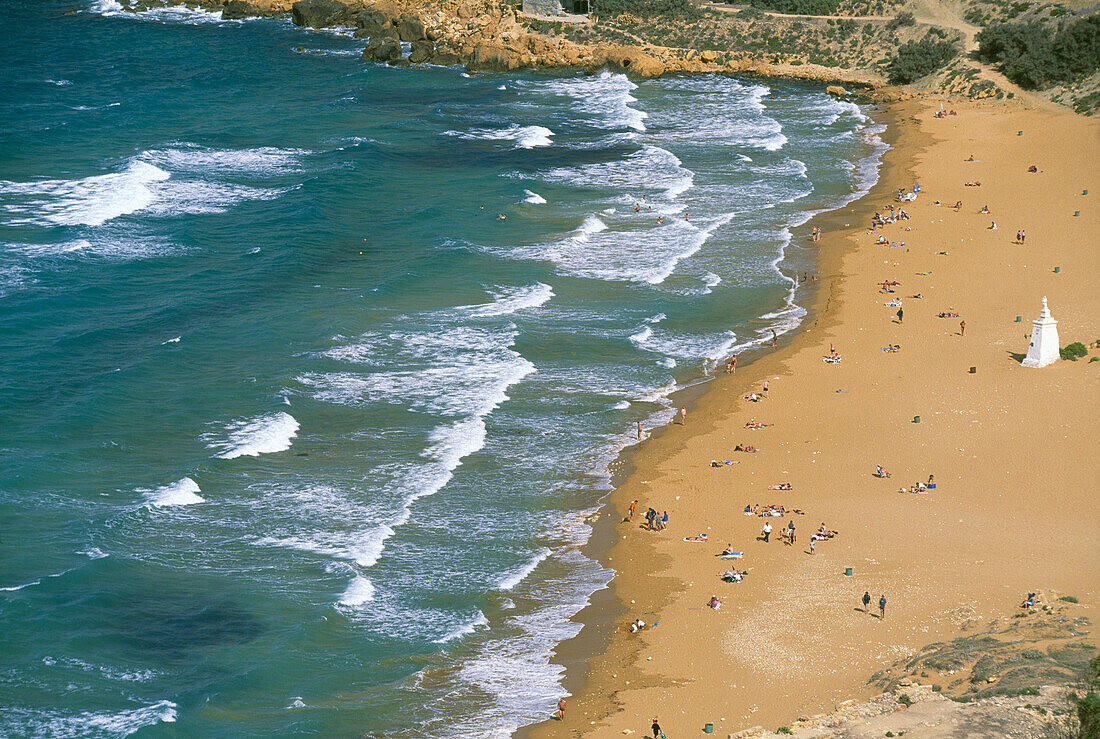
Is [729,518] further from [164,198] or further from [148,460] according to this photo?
[164,198]

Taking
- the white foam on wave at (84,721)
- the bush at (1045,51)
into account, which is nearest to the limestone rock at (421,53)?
the bush at (1045,51)

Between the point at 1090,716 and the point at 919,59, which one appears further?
the point at 919,59

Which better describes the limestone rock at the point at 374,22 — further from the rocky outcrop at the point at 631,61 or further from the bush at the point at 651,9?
the rocky outcrop at the point at 631,61

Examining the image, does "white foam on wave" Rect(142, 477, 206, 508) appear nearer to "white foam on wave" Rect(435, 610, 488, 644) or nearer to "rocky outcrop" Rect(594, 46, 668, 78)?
"white foam on wave" Rect(435, 610, 488, 644)

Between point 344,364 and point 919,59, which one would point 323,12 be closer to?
point 919,59

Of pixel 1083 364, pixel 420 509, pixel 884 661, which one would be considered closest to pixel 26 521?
pixel 420 509

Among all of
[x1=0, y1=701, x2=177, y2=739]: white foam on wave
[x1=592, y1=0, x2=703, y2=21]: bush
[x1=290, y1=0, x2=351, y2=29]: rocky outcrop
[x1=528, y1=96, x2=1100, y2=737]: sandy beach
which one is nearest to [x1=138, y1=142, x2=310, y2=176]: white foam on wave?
[x1=528, y1=96, x2=1100, y2=737]: sandy beach

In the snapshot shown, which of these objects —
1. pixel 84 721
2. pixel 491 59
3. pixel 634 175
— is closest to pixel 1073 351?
pixel 634 175
